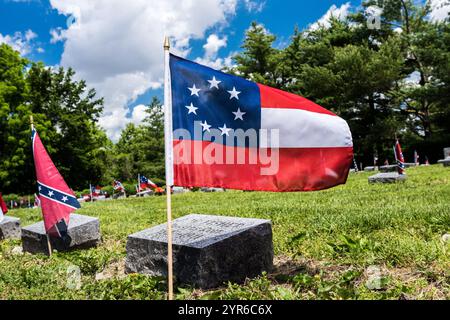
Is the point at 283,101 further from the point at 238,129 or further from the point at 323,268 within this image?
the point at 323,268

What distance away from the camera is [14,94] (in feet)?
110

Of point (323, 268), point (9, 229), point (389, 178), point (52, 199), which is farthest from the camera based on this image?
point (389, 178)

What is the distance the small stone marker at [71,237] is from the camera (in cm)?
624

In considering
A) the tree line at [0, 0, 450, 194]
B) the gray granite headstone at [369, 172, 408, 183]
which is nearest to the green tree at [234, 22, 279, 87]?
the tree line at [0, 0, 450, 194]

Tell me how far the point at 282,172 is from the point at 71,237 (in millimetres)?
4264

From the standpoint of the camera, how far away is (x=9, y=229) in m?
8.54

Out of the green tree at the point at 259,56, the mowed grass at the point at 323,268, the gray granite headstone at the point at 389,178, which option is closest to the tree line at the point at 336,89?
the green tree at the point at 259,56

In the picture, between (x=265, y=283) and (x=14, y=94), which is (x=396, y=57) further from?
(x=14, y=94)

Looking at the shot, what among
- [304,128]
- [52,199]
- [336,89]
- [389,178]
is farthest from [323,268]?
[336,89]

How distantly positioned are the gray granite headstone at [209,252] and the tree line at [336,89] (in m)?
25.6

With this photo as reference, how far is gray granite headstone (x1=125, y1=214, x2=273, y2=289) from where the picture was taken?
371cm

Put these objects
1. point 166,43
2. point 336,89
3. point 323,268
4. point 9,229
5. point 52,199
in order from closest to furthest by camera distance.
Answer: point 166,43 → point 323,268 → point 52,199 → point 9,229 → point 336,89

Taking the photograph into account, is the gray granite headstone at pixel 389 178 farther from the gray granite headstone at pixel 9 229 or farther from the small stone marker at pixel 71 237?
the gray granite headstone at pixel 9 229
